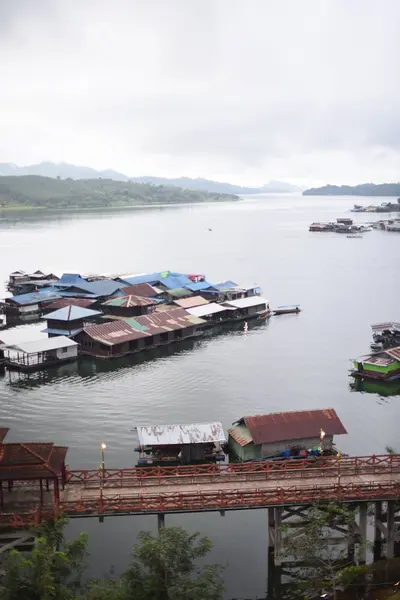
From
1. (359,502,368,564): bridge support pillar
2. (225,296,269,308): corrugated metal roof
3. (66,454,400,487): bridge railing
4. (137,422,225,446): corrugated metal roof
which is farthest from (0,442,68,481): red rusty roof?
(225,296,269,308): corrugated metal roof

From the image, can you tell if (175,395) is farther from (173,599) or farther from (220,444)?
(173,599)

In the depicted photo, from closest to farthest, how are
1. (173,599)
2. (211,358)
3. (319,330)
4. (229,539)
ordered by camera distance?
(173,599) < (229,539) < (211,358) < (319,330)

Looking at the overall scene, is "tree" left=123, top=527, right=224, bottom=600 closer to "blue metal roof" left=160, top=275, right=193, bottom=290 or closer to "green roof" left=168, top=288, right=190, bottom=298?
"green roof" left=168, top=288, right=190, bottom=298

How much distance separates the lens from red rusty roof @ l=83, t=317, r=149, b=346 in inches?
→ 2158

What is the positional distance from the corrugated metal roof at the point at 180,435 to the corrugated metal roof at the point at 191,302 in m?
36.1

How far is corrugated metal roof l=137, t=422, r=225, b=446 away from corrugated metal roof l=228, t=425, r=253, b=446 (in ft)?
2.50

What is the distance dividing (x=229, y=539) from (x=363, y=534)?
18.7 feet

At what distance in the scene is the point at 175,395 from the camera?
148 feet

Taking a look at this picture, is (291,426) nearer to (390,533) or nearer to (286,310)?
(390,533)

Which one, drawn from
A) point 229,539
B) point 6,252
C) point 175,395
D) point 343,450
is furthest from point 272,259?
point 229,539

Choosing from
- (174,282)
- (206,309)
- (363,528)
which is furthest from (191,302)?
(363,528)

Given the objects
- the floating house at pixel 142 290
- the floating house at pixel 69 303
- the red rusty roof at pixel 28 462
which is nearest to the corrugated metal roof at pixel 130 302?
the floating house at pixel 69 303

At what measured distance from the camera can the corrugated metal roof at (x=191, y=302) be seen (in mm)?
70656

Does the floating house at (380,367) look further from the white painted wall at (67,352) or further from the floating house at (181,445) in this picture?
the white painted wall at (67,352)
